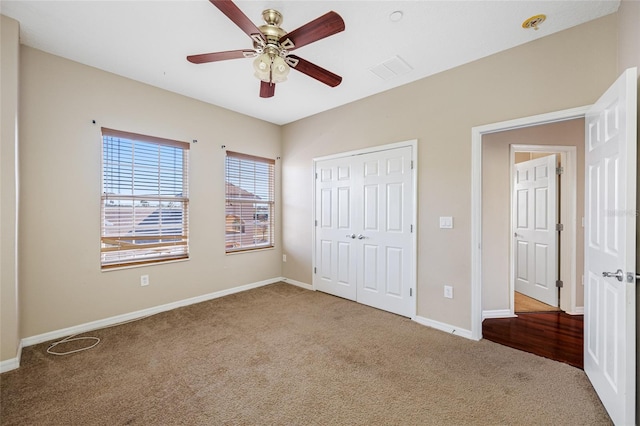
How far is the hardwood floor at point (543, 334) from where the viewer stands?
8.11ft

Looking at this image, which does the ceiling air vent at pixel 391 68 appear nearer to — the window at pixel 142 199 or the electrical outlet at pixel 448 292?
the electrical outlet at pixel 448 292

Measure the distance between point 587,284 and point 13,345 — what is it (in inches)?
179

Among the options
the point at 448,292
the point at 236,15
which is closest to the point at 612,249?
the point at 448,292

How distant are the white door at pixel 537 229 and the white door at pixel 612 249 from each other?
190cm

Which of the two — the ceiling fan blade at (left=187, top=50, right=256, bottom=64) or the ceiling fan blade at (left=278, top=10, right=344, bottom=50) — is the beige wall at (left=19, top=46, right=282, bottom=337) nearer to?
the ceiling fan blade at (left=187, top=50, right=256, bottom=64)

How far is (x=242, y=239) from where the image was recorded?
14.1 feet

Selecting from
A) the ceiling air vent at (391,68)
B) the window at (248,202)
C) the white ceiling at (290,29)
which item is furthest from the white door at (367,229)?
the white ceiling at (290,29)

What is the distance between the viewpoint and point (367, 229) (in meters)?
3.64

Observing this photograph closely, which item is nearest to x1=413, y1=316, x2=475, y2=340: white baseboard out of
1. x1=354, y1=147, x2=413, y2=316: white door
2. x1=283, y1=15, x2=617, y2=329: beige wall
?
x1=283, y1=15, x2=617, y2=329: beige wall

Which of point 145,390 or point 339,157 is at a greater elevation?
point 339,157

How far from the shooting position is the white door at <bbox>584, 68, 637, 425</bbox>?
1514mm

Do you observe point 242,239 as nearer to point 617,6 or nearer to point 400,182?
point 400,182

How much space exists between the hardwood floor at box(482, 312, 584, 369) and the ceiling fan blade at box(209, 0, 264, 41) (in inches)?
134

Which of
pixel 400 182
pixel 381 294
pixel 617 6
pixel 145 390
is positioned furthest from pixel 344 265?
pixel 617 6
